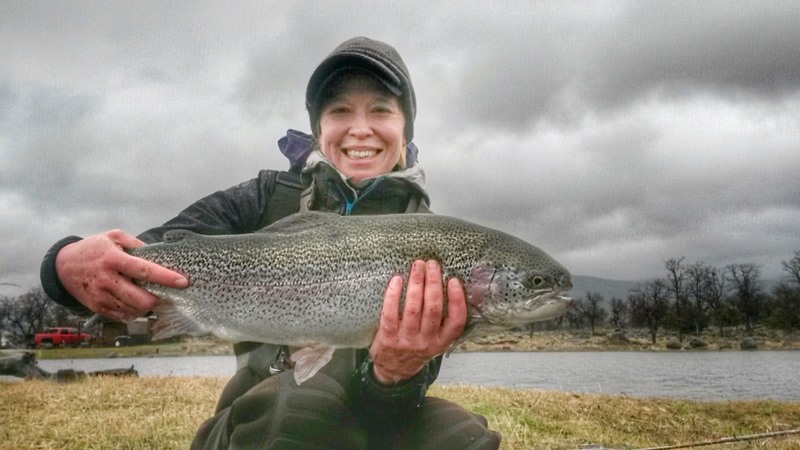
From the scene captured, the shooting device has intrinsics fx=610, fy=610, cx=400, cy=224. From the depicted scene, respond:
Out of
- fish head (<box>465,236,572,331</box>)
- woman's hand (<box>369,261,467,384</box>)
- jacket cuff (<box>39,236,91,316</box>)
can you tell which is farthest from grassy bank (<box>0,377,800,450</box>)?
jacket cuff (<box>39,236,91,316</box>)

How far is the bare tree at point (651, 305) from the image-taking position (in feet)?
361

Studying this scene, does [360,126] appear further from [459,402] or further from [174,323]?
[459,402]

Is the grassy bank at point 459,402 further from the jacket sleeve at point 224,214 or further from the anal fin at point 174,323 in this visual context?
the anal fin at point 174,323

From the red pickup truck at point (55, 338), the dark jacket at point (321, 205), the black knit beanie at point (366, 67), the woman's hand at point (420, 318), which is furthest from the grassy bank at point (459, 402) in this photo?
the red pickup truck at point (55, 338)

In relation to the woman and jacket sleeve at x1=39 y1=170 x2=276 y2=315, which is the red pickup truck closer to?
jacket sleeve at x1=39 y1=170 x2=276 y2=315

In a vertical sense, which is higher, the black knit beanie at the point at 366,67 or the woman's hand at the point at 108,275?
the black knit beanie at the point at 366,67

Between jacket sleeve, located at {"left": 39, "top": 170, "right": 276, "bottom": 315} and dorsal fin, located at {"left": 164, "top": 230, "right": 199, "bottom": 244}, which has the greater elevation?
jacket sleeve, located at {"left": 39, "top": 170, "right": 276, "bottom": 315}

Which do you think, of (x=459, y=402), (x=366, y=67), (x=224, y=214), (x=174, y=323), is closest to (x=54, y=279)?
(x=174, y=323)

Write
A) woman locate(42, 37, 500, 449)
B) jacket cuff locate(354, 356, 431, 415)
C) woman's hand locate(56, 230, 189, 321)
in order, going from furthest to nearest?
jacket cuff locate(354, 356, 431, 415) → woman locate(42, 37, 500, 449) → woman's hand locate(56, 230, 189, 321)

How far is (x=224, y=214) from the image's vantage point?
14.7ft

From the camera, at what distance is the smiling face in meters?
4.56

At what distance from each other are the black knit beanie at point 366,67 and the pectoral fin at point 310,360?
2.01m

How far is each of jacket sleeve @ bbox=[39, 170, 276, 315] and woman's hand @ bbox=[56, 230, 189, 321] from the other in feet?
0.58

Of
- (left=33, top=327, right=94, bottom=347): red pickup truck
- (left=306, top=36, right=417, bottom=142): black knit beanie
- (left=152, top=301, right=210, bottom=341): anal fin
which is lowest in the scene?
(left=33, top=327, right=94, bottom=347): red pickup truck
